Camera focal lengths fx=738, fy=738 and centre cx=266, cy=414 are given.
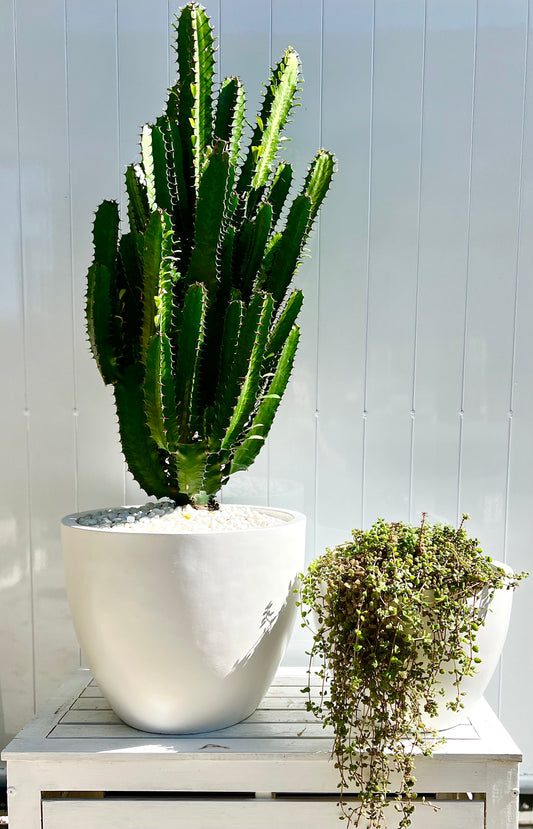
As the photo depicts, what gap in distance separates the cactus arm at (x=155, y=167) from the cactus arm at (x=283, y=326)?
32 cm

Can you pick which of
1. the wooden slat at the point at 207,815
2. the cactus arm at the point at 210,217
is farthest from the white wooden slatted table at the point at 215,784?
the cactus arm at the point at 210,217

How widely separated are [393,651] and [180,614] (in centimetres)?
39

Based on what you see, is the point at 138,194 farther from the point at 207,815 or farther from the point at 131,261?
the point at 207,815

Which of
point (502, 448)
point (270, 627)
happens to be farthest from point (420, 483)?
point (270, 627)

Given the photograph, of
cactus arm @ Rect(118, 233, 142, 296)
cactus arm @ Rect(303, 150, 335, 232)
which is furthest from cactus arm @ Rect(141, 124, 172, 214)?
cactus arm @ Rect(303, 150, 335, 232)

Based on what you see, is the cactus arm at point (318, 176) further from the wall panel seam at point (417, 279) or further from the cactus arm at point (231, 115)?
the wall panel seam at point (417, 279)

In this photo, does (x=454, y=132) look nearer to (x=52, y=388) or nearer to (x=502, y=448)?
(x=502, y=448)

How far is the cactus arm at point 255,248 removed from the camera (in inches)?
59.3

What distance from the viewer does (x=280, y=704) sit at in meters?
1.62

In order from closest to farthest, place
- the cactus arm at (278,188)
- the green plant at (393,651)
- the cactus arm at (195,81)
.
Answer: the green plant at (393,651) → the cactus arm at (195,81) → the cactus arm at (278,188)

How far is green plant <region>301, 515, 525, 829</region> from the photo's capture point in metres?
1.30

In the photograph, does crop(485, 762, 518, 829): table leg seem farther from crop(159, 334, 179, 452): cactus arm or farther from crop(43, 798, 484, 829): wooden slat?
crop(159, 334, 179, 452): cactus arm

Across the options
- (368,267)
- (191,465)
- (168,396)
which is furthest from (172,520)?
(368,267)

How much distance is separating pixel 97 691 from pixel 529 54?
1.89 meters
